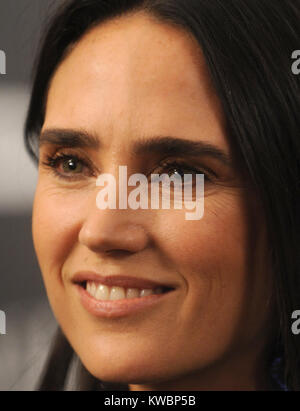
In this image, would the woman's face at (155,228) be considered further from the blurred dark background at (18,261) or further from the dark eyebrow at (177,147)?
the blurred dark background at (18,261)

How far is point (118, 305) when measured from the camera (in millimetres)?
1138

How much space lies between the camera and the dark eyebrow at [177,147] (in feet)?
3.54

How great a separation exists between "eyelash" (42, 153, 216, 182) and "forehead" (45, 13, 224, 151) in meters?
0.06

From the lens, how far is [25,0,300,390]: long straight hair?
1.09m

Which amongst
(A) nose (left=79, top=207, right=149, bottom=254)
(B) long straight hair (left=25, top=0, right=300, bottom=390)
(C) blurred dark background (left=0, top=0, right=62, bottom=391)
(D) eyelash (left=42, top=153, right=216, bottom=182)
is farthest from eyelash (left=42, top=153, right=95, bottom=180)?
(C) blurred dark background (left=0, top=0, right=62, bottom=391)

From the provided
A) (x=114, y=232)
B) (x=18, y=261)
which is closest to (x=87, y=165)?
(x=114, y=232)

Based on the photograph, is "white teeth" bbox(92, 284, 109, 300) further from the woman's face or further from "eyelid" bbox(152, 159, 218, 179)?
"eyelid" bbox(152, 159, 218, 179)

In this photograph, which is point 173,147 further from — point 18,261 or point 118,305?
point 18,261

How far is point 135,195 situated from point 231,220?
17 centimetres

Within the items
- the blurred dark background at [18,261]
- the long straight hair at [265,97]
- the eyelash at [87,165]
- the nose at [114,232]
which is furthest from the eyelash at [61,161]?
the blurred dark background at [18,261]

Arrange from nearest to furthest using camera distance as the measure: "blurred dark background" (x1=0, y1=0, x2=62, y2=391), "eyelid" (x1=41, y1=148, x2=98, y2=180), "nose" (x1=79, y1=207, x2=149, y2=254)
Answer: "nose" (x1=79, y1=207, x2=149, y2=254) → "eyelid" (x1=41, y1=148, x2=98, y2=180) → "blurred dark background" (x1=0, y1=0, x2=62, y2=391)

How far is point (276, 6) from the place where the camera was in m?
1.17
